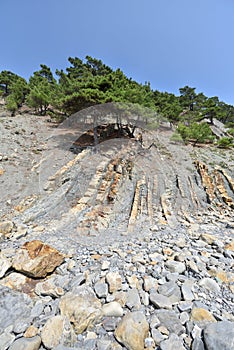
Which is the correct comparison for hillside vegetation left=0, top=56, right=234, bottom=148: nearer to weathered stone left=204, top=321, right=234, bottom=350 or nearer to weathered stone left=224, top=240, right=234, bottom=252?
weathered stone left=224, top=240, right=234, bottom=252

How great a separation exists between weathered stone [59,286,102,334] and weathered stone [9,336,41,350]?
0.88 ft

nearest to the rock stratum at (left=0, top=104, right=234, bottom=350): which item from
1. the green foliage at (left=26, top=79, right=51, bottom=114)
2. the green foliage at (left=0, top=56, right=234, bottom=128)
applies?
the green foliage at (left=0, top=56, right=234, bottom=128)

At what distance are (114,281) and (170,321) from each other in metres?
0.74

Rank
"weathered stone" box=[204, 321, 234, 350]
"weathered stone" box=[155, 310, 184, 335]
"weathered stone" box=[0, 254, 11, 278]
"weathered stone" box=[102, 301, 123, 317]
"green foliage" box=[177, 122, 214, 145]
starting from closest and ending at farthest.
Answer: "weathered stone" box=[204, 321, 234, 350]
"weathered stone" box=[155, 310, 184, 335]
"weathered stone" box=[102, 301, 123, 317]
"weathered stone" box=[0, 254, 11, 278]
"green foliage" box=[177, 122, 214, 145]

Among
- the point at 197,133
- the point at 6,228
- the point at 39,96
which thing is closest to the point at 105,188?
the point at 6,228

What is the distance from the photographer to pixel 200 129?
1435 centimetres

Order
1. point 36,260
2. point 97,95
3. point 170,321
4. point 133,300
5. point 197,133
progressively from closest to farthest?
point 170,321 < point 133,300 < point 36,260 < point 97,95 < point 197,133

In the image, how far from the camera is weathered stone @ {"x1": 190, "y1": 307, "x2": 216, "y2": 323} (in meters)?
1.45

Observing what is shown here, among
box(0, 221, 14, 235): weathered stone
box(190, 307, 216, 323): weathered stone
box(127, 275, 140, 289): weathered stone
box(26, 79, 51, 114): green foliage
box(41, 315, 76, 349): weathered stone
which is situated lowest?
box(0, 221, 14, 235): weathered stone

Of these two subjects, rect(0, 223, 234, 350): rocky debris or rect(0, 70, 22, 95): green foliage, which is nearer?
rect(0, 223, 234, 350): rocky debris

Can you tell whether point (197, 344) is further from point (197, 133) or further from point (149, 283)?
point (197, 133)

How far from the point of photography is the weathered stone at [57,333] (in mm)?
1288

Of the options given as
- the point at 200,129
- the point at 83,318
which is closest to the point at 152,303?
the point at 83,318

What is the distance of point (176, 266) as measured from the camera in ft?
7.15
